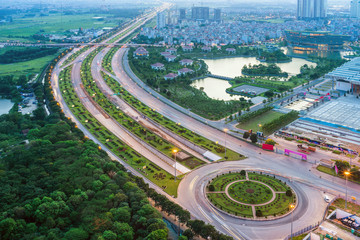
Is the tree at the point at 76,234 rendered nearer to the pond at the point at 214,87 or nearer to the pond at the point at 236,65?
the pond at the point at 214,87

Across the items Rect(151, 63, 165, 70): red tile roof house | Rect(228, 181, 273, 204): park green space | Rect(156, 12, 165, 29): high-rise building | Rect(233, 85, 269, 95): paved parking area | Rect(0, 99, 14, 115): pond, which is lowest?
Rect(228, 181, 273, 204): park green space

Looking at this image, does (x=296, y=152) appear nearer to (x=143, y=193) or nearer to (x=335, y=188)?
(x=335, y=188)

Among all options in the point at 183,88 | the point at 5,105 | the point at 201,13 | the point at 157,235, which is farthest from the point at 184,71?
the point at 201,13

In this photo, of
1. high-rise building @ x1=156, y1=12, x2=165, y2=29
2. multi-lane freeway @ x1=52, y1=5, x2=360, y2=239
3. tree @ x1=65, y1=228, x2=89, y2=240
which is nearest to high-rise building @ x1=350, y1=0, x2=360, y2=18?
high-rise building @ x1=156, y1=12, x2=165, y2=29

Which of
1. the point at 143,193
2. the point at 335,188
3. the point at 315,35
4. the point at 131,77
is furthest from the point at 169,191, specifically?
the point at 315,35

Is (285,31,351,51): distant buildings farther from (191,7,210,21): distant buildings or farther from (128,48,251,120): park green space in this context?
(191,7,210,21): distant buildings

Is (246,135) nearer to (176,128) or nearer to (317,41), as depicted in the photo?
(176,128)

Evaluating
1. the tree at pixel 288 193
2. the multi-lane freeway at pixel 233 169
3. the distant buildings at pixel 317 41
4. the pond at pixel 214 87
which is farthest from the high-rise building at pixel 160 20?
the tree at pixel 288 193
